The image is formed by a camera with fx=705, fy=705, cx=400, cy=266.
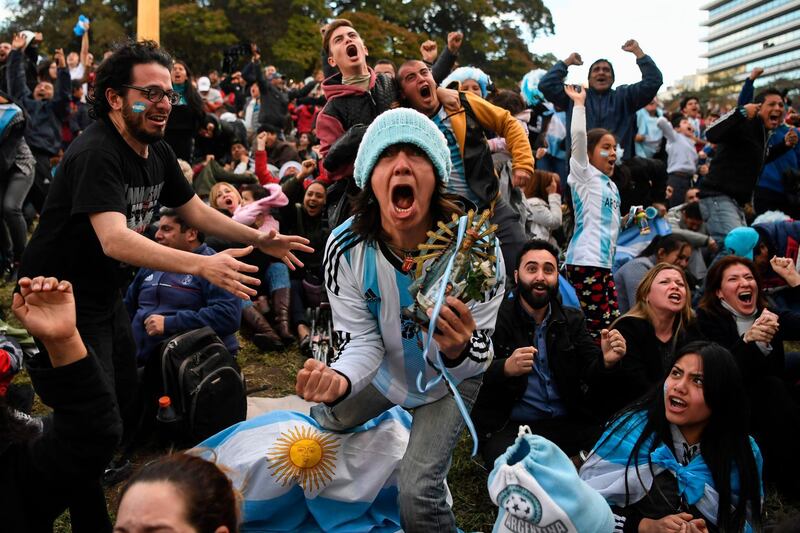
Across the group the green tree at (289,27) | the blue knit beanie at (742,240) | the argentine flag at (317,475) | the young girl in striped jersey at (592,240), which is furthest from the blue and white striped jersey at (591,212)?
the green tree at (289,27)

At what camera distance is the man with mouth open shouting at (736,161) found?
6715 millimetres

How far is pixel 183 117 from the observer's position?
7.02 meters

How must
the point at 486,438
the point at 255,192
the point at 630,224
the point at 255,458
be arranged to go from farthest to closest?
1. the point at 255,192
2. the point at 630,224
3. the point at 486,438
4. the point at 255,458

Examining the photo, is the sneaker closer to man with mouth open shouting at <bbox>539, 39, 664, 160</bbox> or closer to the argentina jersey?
the argentina jersey

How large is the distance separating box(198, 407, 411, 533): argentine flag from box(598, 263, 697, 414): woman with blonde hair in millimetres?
1381

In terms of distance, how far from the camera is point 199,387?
403 centimetres

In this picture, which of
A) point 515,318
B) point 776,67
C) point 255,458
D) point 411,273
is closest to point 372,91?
point 515,318

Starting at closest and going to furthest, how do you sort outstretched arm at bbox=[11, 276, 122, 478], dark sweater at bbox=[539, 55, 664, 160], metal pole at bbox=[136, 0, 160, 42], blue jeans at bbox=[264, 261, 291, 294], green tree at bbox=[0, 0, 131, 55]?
outstretched arm at bbox=[11, 276, 122, 478]
blue jeans at bbox=[264, 261, 291, 294]
metal pole at bbox=[136, 0, 160, 42]
dark sweater at bbox=[539, 55, 664, 160]
green tree at bbox=[0, 0, 131, 55]

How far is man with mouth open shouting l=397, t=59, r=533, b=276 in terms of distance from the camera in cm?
416

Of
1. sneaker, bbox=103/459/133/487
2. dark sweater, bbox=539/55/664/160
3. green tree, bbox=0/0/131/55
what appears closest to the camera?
sneaker, bbox=103/459/133/487

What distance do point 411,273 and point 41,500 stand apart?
1383 millimetres

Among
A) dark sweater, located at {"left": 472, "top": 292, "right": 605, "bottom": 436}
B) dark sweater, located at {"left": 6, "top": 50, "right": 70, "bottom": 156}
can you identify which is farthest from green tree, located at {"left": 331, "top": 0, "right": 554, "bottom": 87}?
dark sweater, located at {"left": 472, "top": 292, "right": 605, "bottom": 436}

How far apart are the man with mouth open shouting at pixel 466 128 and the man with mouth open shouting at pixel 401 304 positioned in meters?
1.42

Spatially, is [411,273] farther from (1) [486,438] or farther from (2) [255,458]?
(1) [486,438]
